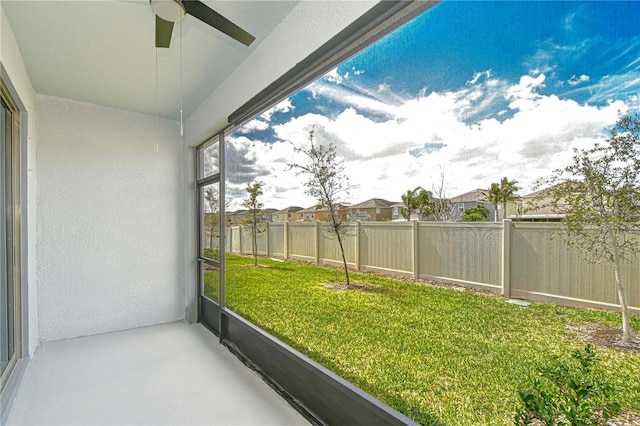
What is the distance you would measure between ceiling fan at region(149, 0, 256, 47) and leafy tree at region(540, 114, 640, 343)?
5.55 ft

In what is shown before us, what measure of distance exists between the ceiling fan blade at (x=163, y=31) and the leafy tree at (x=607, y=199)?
1995 millimetres

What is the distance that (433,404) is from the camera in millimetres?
1471

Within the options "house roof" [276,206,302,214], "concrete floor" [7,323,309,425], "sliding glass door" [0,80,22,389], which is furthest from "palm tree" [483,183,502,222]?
"sliding glass door" [0,80,22,389]

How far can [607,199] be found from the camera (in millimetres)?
965

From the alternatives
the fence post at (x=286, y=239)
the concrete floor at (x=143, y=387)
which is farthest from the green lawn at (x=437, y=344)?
the concrete floor at (x=143, y=387)

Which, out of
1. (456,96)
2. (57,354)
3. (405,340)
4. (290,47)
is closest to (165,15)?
(290,47)

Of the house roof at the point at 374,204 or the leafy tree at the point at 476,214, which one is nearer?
the leafy tree at the point at 476,214

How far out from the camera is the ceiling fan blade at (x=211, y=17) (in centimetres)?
164

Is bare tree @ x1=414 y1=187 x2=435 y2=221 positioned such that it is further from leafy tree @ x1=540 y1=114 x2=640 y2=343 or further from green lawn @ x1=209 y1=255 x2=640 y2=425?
leafy tree @ x1=540 y1=114 x2=640 y2=343

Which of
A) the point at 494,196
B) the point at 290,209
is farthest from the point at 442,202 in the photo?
the point at 290,209

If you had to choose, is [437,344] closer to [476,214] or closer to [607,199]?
[476,214]

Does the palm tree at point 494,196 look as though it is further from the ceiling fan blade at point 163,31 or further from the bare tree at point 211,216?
the bare tree at point 211,216

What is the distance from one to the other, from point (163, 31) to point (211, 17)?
0.36 meters

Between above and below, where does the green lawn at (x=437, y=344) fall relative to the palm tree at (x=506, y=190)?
below
